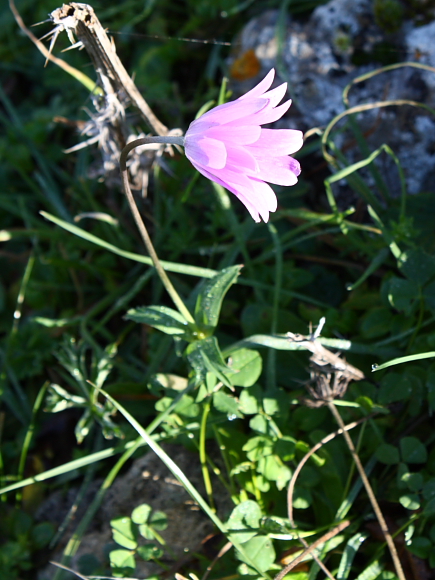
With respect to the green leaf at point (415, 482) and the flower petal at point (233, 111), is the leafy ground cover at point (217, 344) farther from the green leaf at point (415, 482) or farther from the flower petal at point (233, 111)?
the flower petal at point (233, 111)

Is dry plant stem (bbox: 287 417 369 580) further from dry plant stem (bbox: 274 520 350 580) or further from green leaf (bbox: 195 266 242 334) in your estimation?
green leaf (bbox: 195 266 242 334)

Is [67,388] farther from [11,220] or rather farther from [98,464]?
[11,220]

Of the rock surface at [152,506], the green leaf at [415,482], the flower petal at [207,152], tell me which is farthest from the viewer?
the rock surface at [152,506]

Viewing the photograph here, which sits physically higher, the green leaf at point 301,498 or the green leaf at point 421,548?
the green leaf at point 301,498

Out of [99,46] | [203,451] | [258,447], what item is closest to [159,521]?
[203,451]

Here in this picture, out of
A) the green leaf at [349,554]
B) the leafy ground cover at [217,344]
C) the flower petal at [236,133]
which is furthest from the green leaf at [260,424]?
the flower petal at [236,133]

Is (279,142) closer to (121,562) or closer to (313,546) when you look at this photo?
(313,546)
